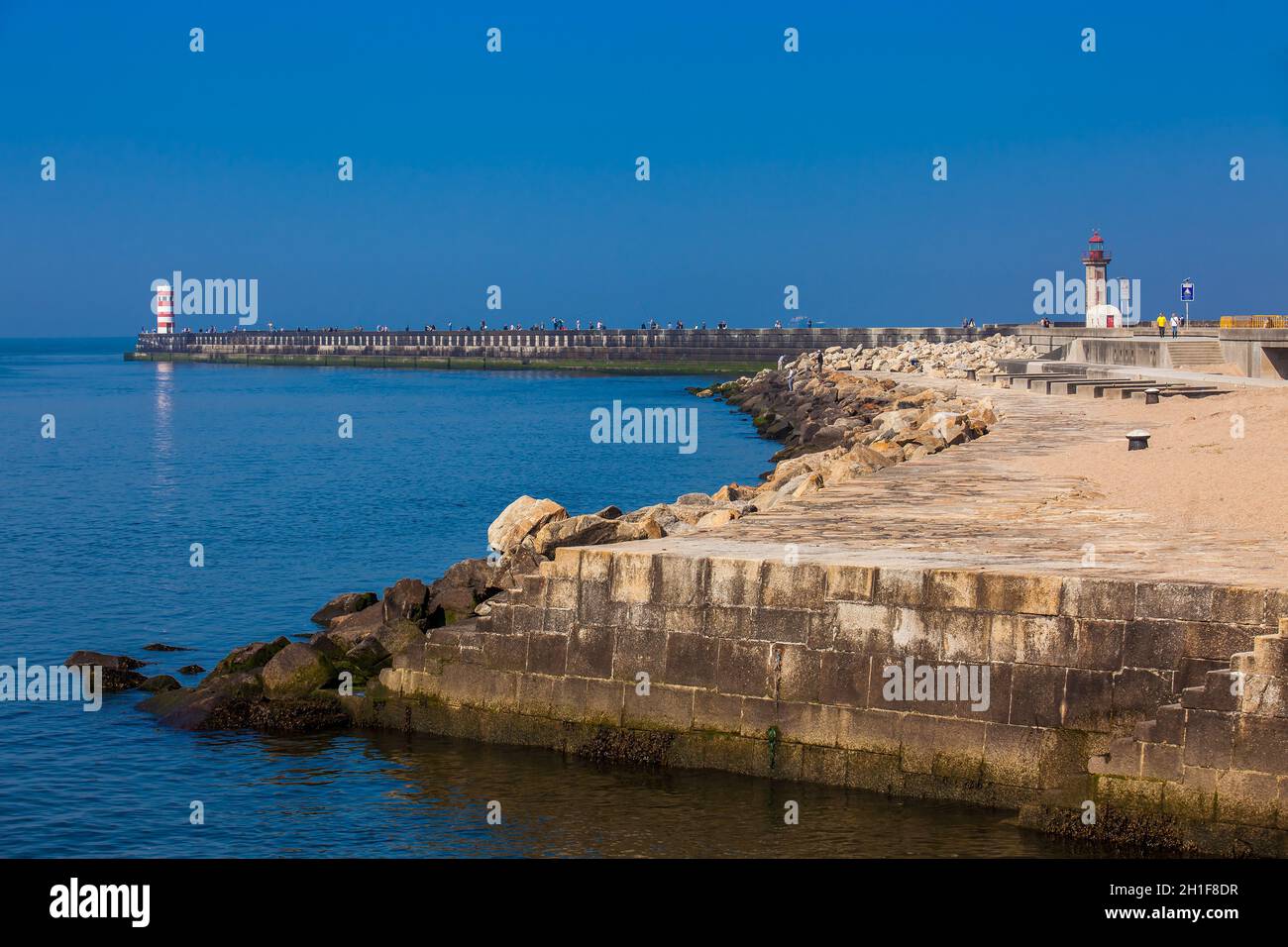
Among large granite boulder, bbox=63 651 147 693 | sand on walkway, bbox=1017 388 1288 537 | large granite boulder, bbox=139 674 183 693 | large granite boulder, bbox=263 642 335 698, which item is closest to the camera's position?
sand on walkway, bbox=1017 388 1288 537

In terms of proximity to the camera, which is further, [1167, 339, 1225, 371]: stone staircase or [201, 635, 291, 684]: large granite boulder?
[1167, 339, 1225, 371]: stone staircase

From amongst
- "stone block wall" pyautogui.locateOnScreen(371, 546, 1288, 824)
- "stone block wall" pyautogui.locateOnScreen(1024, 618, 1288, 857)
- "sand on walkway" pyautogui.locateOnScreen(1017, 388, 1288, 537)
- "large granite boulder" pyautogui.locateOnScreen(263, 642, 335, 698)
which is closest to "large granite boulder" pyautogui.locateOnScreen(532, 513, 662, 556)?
"stone block wall" pyautogui.locateOnScreen(371, 546, 1288, 824)

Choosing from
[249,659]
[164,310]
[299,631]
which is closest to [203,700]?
[249,659]

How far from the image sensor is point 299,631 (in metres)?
18.4

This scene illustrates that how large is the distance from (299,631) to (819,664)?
8.91 metres

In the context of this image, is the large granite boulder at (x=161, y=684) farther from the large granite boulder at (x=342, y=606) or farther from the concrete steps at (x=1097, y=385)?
the concrete steps at (x=1097, y=385)

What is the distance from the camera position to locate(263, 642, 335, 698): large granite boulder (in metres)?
14.3

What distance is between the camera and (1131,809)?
31.7ft

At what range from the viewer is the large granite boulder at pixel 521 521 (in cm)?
1769

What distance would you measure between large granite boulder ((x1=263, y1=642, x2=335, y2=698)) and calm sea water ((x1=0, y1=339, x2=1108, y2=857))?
69cm

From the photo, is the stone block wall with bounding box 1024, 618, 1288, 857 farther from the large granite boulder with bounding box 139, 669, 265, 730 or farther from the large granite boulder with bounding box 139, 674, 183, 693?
the large granite boulder with bounding box 139, 674, 183, 693

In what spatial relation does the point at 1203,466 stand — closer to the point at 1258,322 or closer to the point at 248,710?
the point at 248,710
